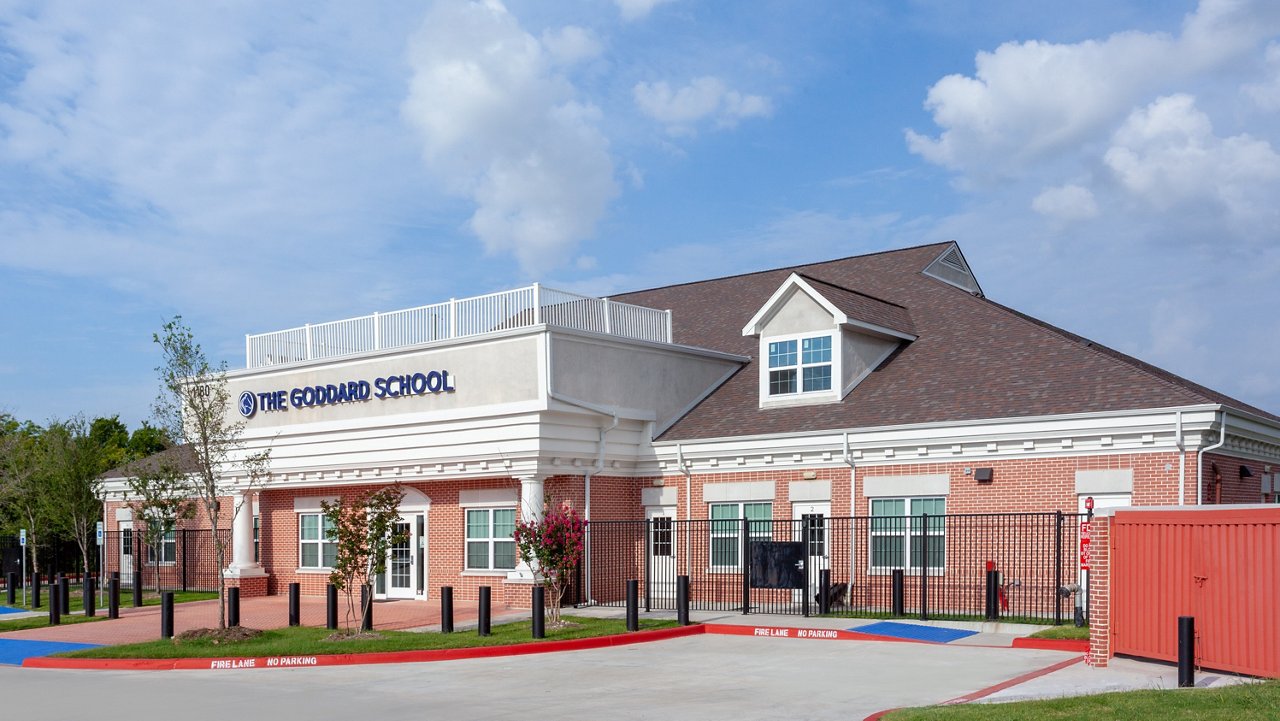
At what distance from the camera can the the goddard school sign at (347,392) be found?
2903 cm

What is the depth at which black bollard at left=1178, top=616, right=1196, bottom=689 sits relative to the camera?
45.0 ft

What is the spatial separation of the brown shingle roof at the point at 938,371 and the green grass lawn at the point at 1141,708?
10.6 metres

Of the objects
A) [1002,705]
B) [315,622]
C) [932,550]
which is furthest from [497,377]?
[1002,705]

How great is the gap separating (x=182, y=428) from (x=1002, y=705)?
679 inches

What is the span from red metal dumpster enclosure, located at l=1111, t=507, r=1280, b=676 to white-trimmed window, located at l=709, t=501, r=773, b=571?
11.4 meters

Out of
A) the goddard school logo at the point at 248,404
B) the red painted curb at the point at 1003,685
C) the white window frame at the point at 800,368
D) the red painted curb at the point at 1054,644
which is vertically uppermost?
the white window frame at the point at 800,368

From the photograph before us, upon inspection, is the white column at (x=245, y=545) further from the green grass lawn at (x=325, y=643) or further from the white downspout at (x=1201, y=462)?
the white downspout at (x=1201, y=462)

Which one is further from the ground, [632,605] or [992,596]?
[992,596]

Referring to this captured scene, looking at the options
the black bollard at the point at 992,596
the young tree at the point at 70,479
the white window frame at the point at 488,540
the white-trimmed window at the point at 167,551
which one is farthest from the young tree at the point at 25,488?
the black bollard at the point at 992,596

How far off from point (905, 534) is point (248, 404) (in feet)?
59.7

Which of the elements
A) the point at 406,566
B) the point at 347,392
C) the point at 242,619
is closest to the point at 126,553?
the point at 406,566

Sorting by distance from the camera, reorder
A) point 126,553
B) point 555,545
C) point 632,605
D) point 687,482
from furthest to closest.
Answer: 1. point 126,553
2. point 687,482
3. point 555,545
4. point 632,605

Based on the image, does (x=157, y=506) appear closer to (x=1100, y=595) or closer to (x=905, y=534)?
(x=905, y=534)

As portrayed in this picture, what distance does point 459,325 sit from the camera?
29.1 meters
